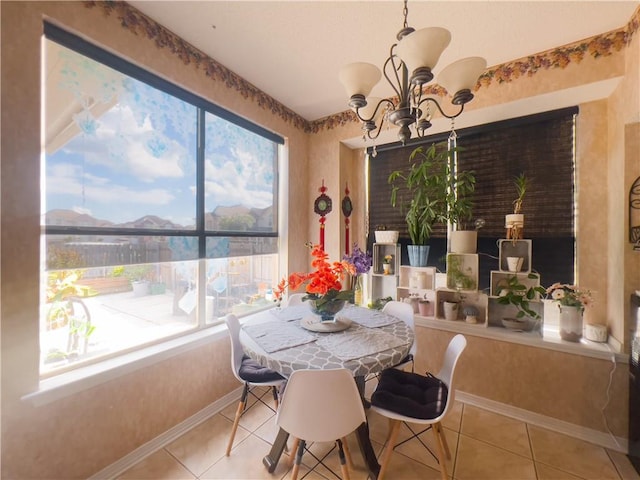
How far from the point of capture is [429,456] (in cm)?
167

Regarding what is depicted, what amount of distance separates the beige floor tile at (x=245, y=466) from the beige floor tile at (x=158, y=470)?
14cm

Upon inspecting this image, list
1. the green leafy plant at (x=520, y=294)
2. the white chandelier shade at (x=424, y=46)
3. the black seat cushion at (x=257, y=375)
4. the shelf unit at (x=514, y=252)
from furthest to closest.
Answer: the shelf unit at (x=514, y=252) → the green leafy plant at (x=520, y=294) → the black seat cushion at (x=257, y=375) → the white chandelier shade at (x=424, y=46)

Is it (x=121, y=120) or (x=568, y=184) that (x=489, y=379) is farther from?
(x=121, y=120)

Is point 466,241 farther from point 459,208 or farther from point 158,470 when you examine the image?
point 158,470

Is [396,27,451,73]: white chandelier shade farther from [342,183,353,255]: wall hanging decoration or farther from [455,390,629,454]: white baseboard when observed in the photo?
[455,390,629,454]: white baseboard

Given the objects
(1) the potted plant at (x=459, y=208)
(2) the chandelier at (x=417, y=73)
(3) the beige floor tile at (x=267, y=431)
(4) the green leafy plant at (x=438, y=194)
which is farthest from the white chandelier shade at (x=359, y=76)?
(3) the beige floor tile at (x=267, y=431)

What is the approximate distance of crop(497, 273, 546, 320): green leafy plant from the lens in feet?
6.68

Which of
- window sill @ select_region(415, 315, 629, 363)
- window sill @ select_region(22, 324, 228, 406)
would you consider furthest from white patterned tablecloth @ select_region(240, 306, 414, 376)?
window sill @ select_region(415, 315, 629, 363)

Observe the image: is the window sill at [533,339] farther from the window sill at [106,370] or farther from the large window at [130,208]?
the window sill at [106,370]

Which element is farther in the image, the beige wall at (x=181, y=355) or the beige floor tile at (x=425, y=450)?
the beige floor tile at (x=425, y=450)

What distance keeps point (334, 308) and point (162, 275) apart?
1349 mm

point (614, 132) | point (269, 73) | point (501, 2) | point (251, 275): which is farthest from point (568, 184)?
point (251, 275)

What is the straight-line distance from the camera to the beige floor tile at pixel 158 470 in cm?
154

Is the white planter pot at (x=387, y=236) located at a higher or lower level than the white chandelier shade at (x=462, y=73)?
lower
